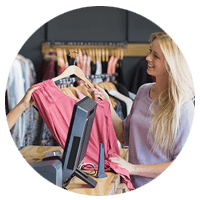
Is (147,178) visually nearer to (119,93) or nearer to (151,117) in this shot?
(151,117)

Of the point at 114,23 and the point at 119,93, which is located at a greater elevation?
the point at 114,23

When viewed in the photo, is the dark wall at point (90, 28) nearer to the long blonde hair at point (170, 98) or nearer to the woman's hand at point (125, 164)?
the long blonde hair at point (170, 98)

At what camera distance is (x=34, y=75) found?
40.1 inches

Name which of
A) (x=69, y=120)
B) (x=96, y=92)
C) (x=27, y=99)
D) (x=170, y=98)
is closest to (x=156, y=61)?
(x=170, y=98)

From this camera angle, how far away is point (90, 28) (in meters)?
1.04

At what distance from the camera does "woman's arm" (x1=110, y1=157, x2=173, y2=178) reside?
3.28ft

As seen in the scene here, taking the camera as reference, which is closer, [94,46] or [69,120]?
[69,120]

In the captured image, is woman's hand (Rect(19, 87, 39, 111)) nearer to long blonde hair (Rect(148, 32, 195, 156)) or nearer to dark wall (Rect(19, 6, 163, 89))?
dark wall (Rect(19, 6, 163, 89))

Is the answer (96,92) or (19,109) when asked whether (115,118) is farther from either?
(19,109)

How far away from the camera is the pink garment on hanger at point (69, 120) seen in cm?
95

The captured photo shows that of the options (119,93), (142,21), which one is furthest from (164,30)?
(119,93)

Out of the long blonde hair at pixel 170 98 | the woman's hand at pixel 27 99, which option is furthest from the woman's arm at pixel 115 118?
the woman's hand at pixel 27 99

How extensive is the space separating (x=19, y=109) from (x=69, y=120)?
23 centimetres

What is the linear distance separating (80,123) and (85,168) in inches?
9.8
